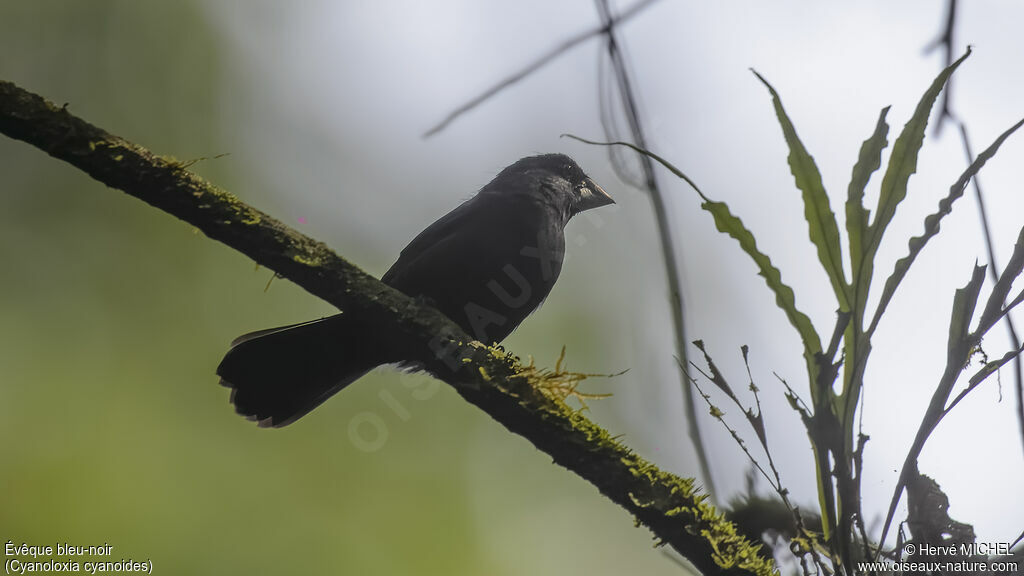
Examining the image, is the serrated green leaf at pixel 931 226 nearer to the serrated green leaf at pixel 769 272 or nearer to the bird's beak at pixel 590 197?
the serrated green leaf at pixel 769 272

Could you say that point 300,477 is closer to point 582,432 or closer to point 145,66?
point 582,432

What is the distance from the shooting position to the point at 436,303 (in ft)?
10.5

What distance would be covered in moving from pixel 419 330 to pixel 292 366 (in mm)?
1390

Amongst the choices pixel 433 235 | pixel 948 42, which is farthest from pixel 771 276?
pixel 433 235

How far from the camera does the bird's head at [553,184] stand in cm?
368

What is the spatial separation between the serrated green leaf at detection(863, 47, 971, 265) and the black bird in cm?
183

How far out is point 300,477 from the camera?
4.51 m

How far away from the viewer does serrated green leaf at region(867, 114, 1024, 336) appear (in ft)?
5.09

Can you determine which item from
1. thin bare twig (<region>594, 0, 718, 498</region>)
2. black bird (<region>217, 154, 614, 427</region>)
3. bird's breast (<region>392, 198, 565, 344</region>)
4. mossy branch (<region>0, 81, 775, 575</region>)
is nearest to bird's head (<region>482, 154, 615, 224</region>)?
black bird (<region>217, 154, 614, 427</region>)

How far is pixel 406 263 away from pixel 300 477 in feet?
6.32

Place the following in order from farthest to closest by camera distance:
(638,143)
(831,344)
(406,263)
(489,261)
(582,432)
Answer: (406,263), (489,261), (638,143), (582,432), (831,344)

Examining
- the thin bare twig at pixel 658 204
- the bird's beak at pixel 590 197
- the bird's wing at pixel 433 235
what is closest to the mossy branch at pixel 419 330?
the thin bare twig at pixel 658 204

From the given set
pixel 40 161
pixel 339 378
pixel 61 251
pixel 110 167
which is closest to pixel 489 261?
pixel 339 378

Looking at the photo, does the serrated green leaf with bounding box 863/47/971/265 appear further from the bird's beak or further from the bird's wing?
the bird's beak
